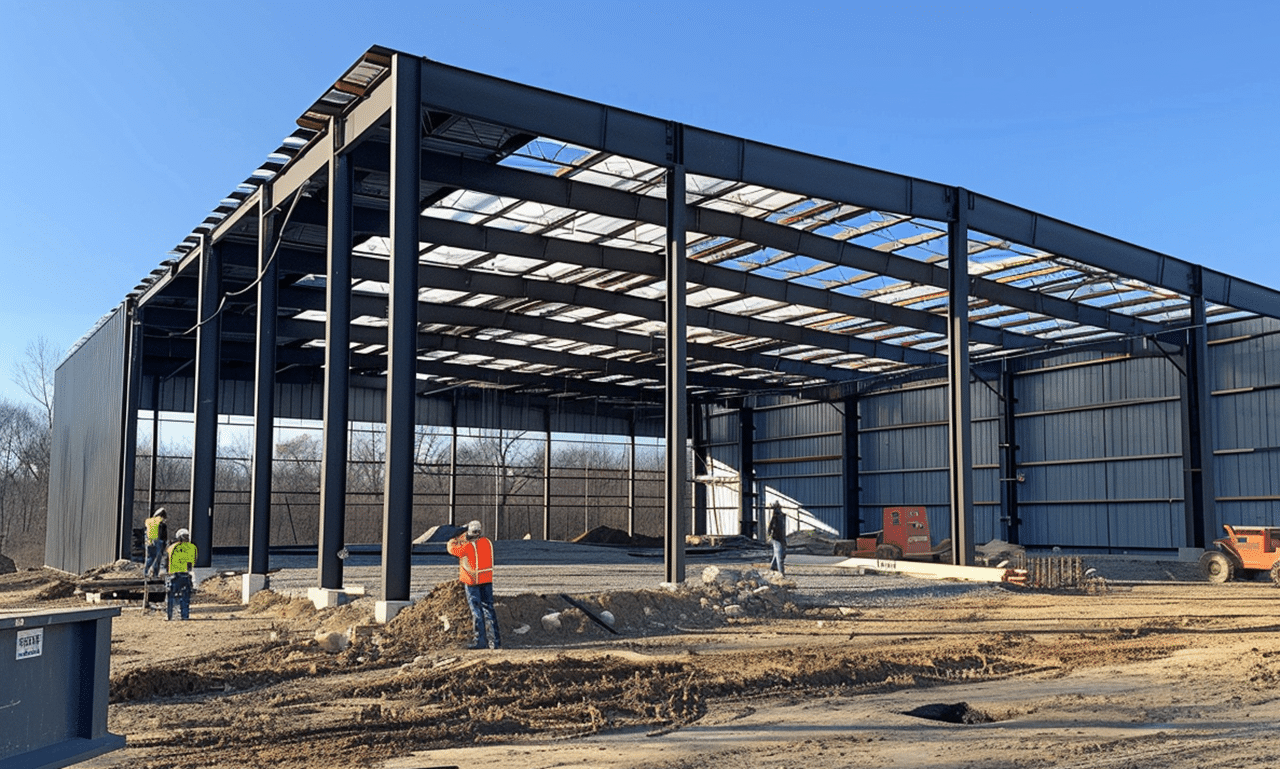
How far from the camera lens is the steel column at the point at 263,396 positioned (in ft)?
75.2

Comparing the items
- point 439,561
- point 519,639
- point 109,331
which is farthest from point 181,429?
point 519,639

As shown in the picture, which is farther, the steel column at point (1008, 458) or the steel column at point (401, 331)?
the steel column at point (1008, 458)

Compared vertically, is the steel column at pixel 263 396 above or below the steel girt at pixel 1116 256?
below

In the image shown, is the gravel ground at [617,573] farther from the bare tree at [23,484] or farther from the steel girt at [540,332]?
the bare tree at [23,484]

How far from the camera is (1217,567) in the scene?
27938 millimetres

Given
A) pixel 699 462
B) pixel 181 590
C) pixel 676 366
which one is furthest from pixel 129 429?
pixel 699 462

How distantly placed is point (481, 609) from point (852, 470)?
35839mm

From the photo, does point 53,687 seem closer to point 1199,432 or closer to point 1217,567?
point 1217,567

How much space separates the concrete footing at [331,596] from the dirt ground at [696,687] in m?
0.27

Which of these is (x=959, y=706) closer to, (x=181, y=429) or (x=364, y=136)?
(x=364, y=136)

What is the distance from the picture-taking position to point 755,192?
2364cm

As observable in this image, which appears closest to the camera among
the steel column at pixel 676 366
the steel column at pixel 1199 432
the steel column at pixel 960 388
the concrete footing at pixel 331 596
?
the concrete footing at pixel 331 596

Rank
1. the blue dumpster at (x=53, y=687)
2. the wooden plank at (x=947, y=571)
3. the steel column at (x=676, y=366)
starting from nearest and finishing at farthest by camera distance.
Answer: the blue dumpster at (x=53, y=687), the steel column at (x=676, y=366), the wooden plank at (x=947, y=571)

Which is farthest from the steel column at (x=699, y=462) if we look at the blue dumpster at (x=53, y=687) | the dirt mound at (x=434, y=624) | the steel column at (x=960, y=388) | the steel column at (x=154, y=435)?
the blue dumpster at (x=53, y=687)
